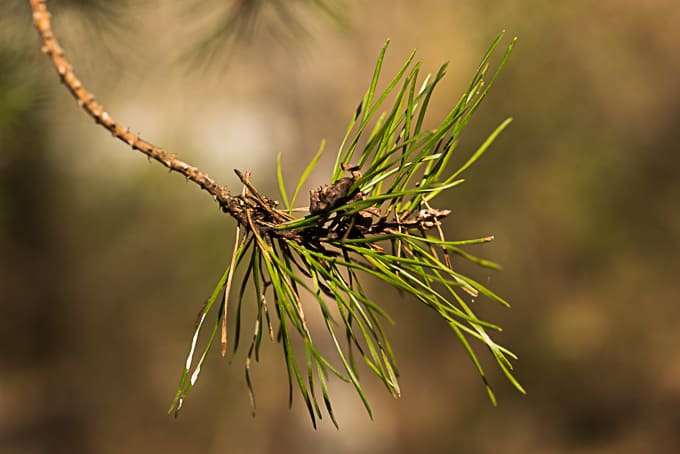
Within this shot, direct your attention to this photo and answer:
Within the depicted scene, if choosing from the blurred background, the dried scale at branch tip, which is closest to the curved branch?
the dried scale at branch tip

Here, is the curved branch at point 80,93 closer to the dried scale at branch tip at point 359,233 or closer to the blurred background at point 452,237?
the dried scale at branch tip at point 359,233

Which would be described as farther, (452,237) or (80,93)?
(452,237)

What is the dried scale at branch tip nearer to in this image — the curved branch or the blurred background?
the curved branch

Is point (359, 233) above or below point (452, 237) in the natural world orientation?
below

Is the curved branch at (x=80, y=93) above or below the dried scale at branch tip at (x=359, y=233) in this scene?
above

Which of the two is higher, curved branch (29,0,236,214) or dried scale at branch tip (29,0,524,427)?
curved branch (29,0,236,214)

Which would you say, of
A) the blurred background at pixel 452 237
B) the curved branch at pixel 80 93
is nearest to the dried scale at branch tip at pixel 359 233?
the curved branch at pixel 80 93

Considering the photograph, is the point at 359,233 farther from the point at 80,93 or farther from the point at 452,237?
the point at 452,237

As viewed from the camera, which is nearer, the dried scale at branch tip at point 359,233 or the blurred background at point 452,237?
the dried scale at branch tip at point 359,233

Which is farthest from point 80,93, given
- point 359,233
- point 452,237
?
point 452,237
